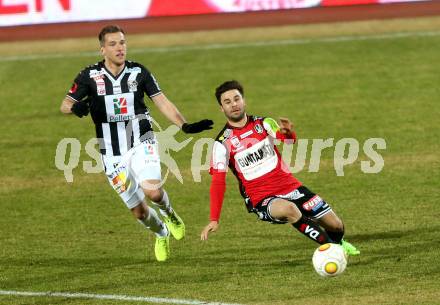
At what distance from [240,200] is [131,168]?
3.65m

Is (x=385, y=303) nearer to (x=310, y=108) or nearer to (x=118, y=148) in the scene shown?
(x=118, y=148)

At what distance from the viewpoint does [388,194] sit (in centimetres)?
1639

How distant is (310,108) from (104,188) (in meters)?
6.38

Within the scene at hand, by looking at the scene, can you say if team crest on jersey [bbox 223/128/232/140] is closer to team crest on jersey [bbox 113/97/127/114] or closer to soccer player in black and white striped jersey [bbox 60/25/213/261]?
soccer player in black and white striped jersey [bbox 60/25/213/261]

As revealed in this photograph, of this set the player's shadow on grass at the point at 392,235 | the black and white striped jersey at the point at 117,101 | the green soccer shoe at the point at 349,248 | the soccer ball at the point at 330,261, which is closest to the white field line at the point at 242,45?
the player's shadow on grass at the point at 392,235

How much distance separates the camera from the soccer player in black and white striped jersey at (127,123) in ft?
43.2

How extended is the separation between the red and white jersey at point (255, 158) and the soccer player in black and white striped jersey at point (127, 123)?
3.67ft

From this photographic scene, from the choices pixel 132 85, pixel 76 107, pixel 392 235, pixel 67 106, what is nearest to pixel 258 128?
pixel 132 85

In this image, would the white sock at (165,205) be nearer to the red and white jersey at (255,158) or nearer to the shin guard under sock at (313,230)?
the red and white jersey at (255,158)

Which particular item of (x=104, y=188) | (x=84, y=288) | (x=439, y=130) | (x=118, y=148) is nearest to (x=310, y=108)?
(x=439, y=130)

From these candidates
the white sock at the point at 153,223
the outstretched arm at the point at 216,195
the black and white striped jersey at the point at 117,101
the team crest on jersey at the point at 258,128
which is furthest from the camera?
the white sock at the point at 153,223

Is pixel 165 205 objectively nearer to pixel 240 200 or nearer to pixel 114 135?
pixel 114 135

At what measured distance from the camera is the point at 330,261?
11.1 m

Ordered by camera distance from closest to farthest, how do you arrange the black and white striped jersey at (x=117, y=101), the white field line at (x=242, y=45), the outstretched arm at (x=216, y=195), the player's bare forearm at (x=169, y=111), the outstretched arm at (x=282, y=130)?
the outstretched arm at (x=282, y=130), the outstretched arm at (x=216, y=195), the player's bare forearm at (x=169, y=111), the black and white striped jersey at (x=117, y=101), the white field line at (x=242, y=45)
